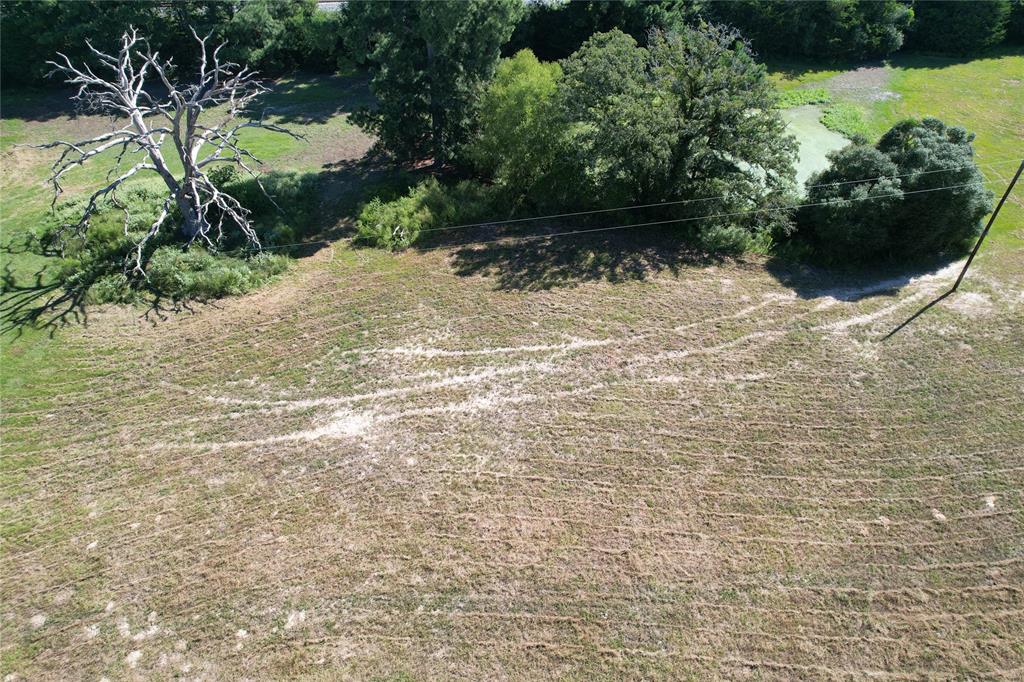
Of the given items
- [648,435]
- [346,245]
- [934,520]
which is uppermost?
[346,245]

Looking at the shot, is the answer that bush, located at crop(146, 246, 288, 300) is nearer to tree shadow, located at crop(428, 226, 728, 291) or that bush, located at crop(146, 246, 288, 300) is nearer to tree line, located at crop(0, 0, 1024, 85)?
tree shadow, located at crop(428, 226, 728, 291)

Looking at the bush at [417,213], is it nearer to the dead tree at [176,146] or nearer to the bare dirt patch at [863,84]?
the dead tree at [176,146]

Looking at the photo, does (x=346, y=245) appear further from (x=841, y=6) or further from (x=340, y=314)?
(x=841, y=6)

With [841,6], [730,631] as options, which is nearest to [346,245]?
[730,631]

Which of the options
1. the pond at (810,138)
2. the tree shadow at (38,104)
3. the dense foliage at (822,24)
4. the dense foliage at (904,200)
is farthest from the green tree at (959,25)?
the tree shadow at (38,104)

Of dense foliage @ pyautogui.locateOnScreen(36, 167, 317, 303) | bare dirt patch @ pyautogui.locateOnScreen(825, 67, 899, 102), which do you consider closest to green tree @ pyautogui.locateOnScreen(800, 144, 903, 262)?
bare dirt patch @ pyautogui.locateOnScreen(825, 67, 899, 102)

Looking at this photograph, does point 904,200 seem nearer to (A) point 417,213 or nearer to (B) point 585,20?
(A) point 417,213
